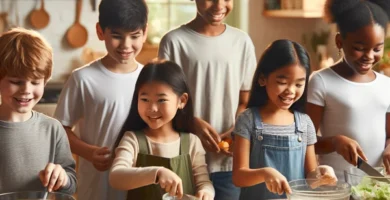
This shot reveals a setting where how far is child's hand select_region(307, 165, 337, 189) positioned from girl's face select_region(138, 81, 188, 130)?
24 cm

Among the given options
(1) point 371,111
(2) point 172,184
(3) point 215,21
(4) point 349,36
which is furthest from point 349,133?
(2) point 172,184

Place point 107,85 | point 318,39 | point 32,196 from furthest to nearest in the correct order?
point 318,39 → point 107,85 → point 32,196

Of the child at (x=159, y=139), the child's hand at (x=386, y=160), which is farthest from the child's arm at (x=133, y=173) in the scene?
the child's hand at (x=386, y=160)

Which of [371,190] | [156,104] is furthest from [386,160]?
[156,104]

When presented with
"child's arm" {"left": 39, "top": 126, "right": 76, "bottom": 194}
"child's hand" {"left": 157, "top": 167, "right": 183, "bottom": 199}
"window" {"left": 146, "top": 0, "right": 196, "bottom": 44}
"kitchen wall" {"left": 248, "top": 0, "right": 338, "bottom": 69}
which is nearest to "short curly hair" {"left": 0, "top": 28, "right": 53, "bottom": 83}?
"child's arm" {"left": 39, "top": 126, "right": 76, "bottom": 194}

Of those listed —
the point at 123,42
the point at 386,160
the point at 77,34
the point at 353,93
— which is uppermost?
the point at 123,42

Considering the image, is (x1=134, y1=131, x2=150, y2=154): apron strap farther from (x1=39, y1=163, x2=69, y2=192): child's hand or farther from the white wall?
the white wall

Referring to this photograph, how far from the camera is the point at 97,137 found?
1160 mm

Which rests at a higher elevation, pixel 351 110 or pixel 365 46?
pixel 365 46

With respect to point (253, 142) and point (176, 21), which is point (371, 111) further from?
point (176, 21)

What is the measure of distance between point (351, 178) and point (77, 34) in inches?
69.7

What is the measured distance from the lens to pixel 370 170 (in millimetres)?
1074

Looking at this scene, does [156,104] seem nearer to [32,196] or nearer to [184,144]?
[184,144]

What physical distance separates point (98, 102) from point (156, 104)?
0.52 feet
